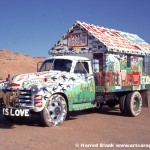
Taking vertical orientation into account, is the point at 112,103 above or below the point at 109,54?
below

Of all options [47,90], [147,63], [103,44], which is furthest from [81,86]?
[147,63]

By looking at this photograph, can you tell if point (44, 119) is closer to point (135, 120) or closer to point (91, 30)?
point (135, 120)

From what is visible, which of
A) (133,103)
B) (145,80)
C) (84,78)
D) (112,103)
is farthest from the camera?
(112,103)

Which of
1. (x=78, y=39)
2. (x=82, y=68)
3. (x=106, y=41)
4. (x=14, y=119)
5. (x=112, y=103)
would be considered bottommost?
(x=14, y=119)

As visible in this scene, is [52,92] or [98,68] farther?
[98,68]

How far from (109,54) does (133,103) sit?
221cm

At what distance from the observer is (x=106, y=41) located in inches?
488

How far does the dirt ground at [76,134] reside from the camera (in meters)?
7.40

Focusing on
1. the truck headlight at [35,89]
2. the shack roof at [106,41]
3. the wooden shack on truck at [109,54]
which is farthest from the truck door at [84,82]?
the truck headlight at [35,89]

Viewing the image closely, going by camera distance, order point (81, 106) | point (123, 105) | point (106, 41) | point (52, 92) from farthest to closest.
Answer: point (123, 105), point (106, 41), point (81, 106), point (52, 92)

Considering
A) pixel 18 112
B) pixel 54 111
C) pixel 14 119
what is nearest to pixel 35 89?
pixel 18 112

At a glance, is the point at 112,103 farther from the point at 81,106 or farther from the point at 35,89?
the point at 35,89

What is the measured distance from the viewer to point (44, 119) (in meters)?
9.23

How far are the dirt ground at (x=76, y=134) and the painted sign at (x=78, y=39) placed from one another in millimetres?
2955
